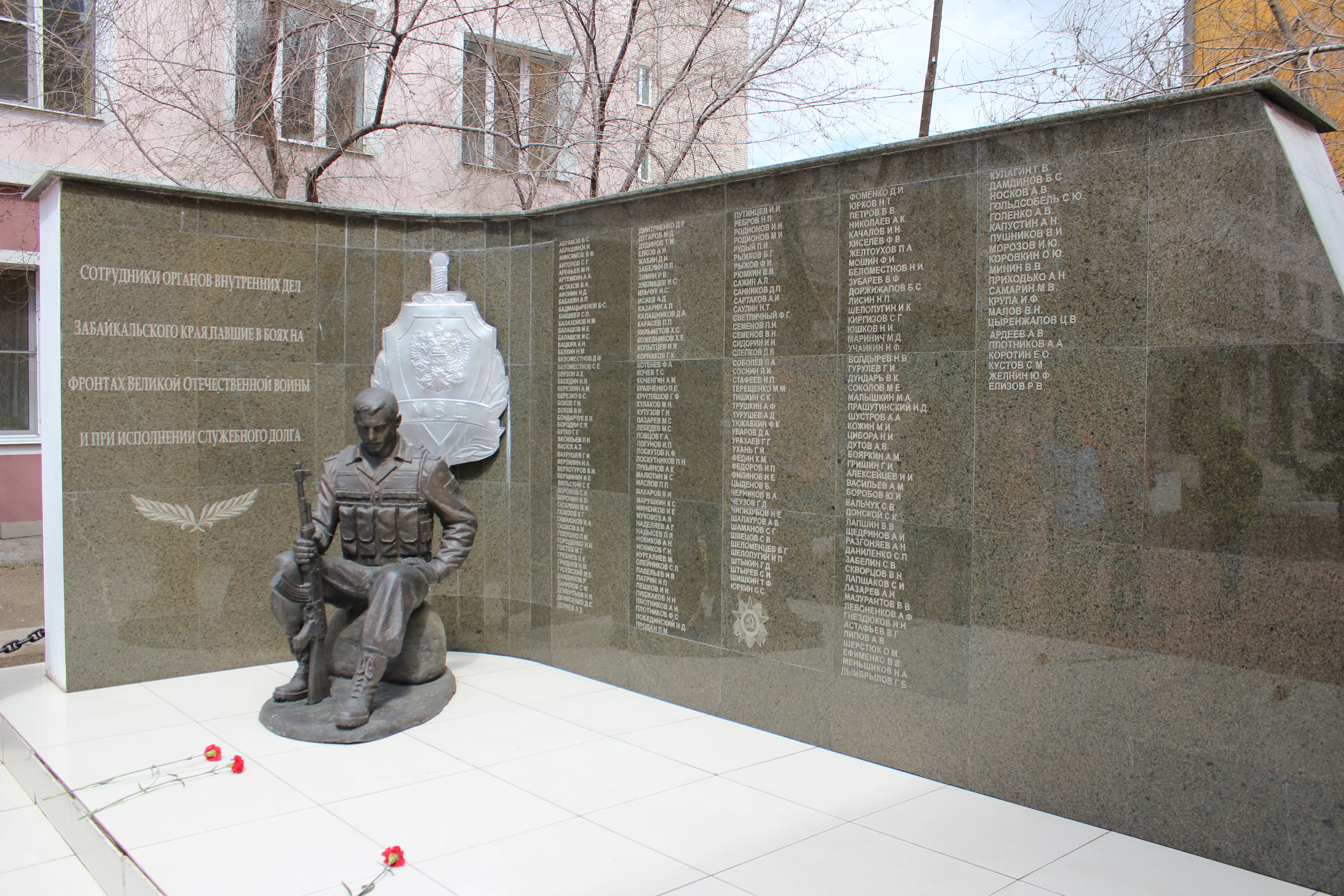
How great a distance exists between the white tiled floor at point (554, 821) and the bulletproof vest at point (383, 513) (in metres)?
1.05

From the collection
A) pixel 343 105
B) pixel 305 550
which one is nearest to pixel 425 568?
pixel 305 550

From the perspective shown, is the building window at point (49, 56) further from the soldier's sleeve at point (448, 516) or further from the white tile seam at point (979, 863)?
the white tile seam at point (979, 863)

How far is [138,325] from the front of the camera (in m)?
6.23

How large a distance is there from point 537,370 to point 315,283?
178cm

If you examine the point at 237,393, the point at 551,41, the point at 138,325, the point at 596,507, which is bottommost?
the point at 596,507

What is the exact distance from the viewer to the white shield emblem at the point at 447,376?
6879 millimetres

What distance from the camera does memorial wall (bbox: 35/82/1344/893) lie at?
3666 millimetres

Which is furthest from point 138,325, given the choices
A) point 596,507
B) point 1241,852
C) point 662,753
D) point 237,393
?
point 1241,852

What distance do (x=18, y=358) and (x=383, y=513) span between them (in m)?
7.77

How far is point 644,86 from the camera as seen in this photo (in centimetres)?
1292

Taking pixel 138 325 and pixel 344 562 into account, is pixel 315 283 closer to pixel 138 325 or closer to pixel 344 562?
pixel 138 325

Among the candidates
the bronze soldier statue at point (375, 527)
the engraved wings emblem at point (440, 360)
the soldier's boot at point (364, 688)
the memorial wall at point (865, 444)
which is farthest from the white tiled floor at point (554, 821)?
the engraved wings emblem at point (440, 360)

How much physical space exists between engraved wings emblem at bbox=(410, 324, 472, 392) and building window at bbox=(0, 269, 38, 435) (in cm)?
654

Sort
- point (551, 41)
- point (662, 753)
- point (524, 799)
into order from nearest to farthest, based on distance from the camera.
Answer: point (524, 799), point (662, 753), point (551, 41)
